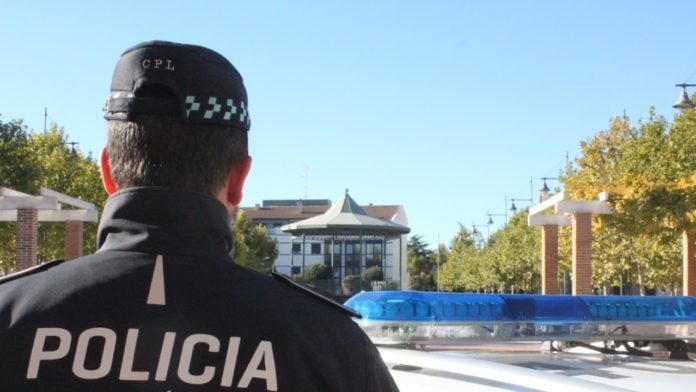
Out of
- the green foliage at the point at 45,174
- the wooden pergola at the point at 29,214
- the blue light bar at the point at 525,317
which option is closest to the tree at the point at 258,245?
the green foliage at the point at 45,174

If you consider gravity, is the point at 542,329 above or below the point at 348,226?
below

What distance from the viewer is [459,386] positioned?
9.91 feet

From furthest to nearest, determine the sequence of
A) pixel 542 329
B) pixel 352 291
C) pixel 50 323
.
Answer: pixel 352 291 < pixel 542 329 < pixel 50 323

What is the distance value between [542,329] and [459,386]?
3.08 metres

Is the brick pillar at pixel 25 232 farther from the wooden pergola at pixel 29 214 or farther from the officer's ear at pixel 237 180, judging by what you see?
the officer's ear at pixel 237 180

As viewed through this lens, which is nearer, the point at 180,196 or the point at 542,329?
the point at 180,196

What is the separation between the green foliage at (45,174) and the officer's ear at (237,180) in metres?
30.6

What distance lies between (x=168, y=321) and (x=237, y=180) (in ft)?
1.15

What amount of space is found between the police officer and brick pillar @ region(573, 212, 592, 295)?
2151 centimetres

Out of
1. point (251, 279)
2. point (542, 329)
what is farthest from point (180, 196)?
point (542, 329)

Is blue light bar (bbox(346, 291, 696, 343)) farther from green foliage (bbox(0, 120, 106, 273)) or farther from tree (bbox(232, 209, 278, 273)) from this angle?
tree (bbox(232, 209, 278, 273))

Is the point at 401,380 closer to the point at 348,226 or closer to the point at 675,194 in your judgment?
the point at 675,194

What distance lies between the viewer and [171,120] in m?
1.70

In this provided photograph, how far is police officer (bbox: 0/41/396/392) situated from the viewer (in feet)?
5.00
